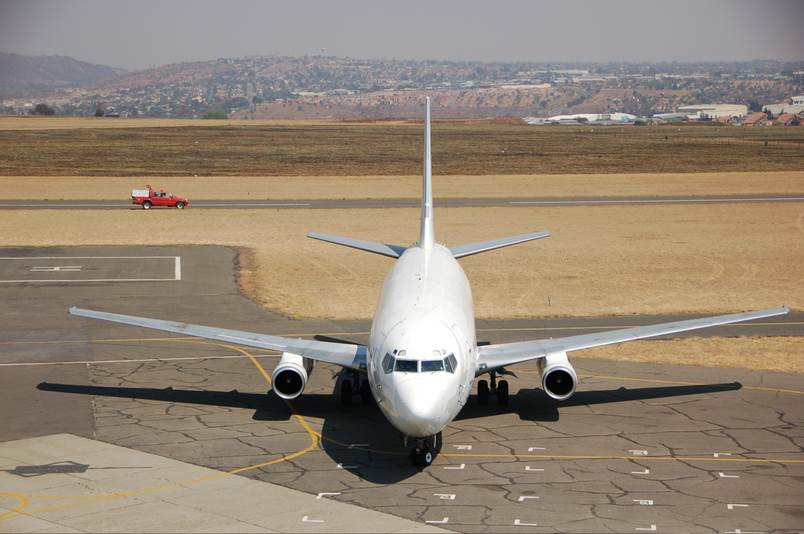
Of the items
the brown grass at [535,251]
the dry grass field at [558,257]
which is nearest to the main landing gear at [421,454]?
the dry grass field at [558,257]

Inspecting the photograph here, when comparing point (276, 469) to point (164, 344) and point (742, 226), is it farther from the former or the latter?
point (742, 226)

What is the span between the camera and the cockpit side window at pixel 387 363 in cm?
2742

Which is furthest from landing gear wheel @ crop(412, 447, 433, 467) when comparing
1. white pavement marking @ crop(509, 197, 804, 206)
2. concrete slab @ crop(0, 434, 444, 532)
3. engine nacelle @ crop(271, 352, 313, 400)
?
white pavement marking @ crop(509, 197, 804, 206)

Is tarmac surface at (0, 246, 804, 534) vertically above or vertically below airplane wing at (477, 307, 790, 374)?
below

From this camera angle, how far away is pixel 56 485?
2689 cm

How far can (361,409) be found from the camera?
1368 inches

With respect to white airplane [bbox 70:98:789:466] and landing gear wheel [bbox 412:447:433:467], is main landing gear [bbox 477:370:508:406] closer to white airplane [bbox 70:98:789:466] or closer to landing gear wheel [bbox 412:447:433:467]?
white airplane [bbox 70:98:789:466]

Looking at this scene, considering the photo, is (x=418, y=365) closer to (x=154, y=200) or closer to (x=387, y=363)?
(x=387, y=363)

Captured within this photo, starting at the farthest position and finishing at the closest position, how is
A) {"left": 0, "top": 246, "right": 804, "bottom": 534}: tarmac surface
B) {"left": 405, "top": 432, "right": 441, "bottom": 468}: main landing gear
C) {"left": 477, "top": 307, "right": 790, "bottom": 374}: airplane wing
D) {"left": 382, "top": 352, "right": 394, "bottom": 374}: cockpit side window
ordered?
{"left": 477, "top": 307, "right": 790, "bottom": 374}: airplane wing
{"left": 405, "top": 432, "right": 441, "bottom": 468}: main landing gear
{"left": 382, "top": 352, "right": 394, "bottom": 374}: cockpit side window
{"left": 0, "top": 246, "right": 804, "bottom": 534}: tarmac surface

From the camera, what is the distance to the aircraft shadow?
29.3 meters

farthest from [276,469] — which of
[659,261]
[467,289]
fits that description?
[659,261]

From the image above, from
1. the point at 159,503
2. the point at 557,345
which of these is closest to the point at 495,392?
the point at 557,345

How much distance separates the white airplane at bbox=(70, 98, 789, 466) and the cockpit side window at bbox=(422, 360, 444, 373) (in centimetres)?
3

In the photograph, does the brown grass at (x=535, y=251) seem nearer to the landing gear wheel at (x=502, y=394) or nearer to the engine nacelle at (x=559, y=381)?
the landing gear wheel at (x=502, y=394)
